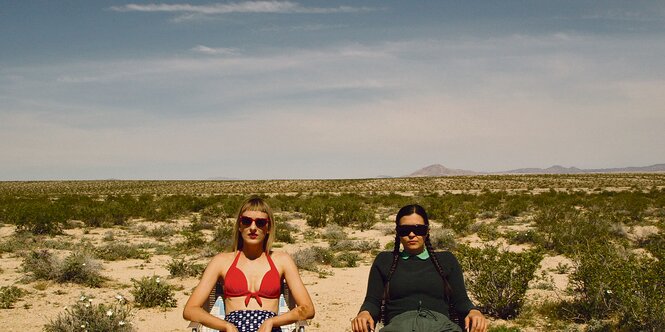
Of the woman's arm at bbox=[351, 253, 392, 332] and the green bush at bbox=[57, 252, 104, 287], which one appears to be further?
the green bush at bbox=[57, 252, 104, 287]

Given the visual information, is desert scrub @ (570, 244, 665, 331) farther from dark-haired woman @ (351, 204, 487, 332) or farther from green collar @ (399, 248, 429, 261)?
green collar @ (399, 248, 429, 261)

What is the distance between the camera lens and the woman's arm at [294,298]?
362 centimetres

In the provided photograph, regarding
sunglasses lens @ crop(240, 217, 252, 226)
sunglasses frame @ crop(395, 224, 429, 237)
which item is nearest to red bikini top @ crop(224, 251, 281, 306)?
sunglasses lens @ crop(240, 217, 252, 226)

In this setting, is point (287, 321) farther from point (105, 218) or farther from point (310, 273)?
point (105, 218)

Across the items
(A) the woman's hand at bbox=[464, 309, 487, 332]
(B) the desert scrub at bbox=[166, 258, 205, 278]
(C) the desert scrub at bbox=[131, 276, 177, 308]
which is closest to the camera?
(A) the woman's hand at bbox=[464, 309, 487, 332]

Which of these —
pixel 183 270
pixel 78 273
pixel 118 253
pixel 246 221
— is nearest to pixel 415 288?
pixel 246 221

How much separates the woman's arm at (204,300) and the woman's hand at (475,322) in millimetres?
1784

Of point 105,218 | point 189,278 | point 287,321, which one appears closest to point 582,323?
point 287,321

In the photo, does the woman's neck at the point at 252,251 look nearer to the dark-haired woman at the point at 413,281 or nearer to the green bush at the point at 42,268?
the dark-haired woman at the point at 413,281

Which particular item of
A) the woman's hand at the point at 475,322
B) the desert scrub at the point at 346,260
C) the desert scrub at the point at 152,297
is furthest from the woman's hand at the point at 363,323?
the desert scrub at the point at 346,260

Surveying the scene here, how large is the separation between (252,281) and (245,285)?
0.23 ft

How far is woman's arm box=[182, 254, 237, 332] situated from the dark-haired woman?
1.11m

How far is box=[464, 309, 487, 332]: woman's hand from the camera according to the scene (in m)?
3.63

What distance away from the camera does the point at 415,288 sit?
399cm
